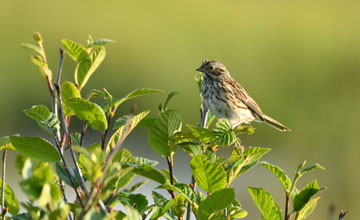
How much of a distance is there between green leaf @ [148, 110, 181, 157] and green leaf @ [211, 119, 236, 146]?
9cm

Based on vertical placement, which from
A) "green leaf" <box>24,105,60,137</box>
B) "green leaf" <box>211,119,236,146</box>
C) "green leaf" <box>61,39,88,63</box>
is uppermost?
"green leaf" <box>61,39,88,63</box>

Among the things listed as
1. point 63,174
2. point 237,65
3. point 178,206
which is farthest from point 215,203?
point 237,65

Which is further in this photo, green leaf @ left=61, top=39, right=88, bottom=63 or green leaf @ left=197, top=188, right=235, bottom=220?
green leaf @ left=61, top=39, right=88, bottom=63

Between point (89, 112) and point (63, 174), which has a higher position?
point (89, 112)

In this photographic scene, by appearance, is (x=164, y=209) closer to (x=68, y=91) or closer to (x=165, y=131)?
(x=165, y=131)

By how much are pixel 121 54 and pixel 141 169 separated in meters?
7.09

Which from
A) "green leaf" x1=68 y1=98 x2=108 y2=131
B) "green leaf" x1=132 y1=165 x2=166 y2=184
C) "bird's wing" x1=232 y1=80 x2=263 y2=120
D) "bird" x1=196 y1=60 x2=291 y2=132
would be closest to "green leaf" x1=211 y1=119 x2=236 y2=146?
"green leaf" x1=132 y1=165 x2=166 y2=184

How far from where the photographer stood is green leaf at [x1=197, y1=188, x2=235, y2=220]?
55.6 inches

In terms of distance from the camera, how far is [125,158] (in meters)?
1.61

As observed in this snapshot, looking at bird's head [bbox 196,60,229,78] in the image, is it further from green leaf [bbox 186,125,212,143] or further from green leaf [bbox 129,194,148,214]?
green leaf [bbox 129,194,148,214]

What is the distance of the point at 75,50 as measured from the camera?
171cm

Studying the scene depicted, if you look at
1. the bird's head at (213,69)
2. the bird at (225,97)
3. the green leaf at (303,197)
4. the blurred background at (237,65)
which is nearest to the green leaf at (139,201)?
the green leaf at (303,197)

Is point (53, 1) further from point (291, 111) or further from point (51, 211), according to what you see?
point (51, 211)

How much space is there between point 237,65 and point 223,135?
700cm
